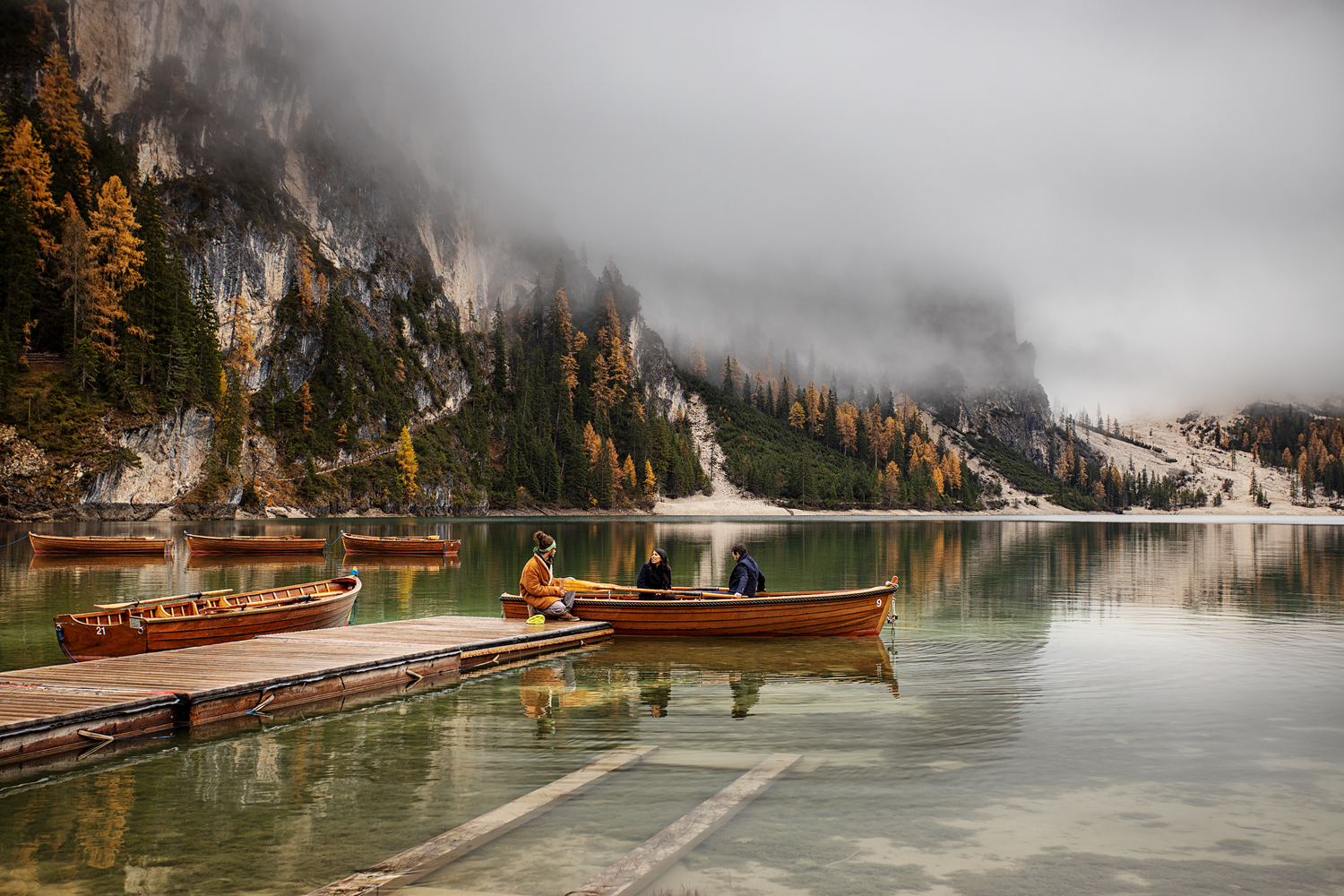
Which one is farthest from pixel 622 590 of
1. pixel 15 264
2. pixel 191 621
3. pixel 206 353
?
pixel 206 353

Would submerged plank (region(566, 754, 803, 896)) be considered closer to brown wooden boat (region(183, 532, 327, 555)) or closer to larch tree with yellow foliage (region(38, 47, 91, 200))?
brown wooden boat (region(183, 532, 327, 555))

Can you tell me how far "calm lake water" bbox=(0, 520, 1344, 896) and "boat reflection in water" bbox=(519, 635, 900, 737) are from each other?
4.9 inches

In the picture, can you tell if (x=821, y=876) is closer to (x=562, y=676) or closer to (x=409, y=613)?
(x=562, y=676)

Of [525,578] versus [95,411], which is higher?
[95,411]

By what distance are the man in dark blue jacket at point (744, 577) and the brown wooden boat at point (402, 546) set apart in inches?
1400

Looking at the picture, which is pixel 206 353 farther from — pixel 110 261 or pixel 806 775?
pixel 806 775

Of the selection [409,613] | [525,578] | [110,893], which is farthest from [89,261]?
[110,893]

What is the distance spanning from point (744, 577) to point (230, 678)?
13.7 m

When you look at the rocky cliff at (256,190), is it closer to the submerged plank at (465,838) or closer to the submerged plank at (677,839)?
the submerged plank at (465,838)

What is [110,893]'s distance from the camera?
7.11 metres

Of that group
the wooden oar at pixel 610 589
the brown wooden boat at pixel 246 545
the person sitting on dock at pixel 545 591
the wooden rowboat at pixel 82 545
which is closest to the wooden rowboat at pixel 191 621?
the person sitting on dock at pixel 545 591

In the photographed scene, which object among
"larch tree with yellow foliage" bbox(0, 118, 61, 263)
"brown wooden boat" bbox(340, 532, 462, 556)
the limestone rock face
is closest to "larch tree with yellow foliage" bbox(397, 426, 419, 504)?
the limestone rock face

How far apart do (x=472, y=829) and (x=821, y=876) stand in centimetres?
371

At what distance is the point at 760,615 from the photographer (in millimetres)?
22781
